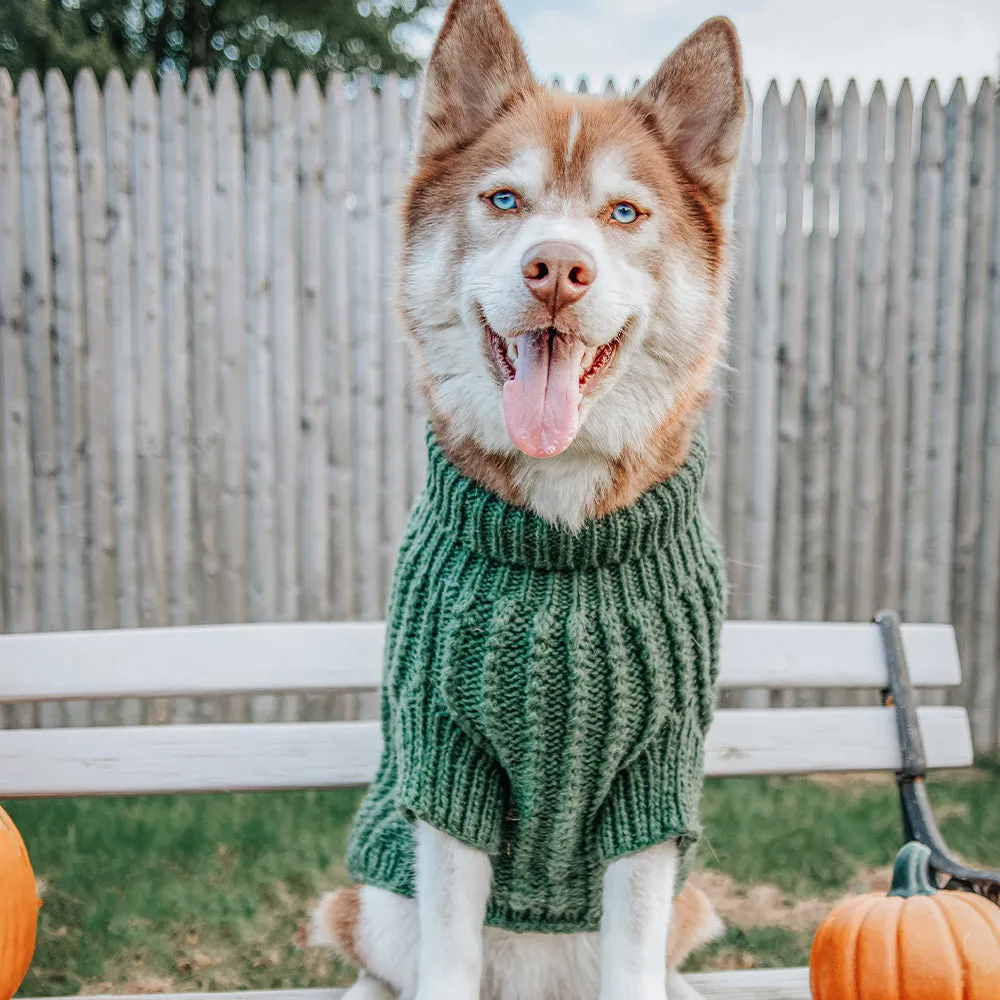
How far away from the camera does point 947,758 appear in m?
1.98

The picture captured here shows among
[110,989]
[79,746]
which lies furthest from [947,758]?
[110,989]

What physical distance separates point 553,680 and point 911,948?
710 millimetres

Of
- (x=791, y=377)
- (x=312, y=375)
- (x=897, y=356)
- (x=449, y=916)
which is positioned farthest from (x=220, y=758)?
(x=897, y=356)

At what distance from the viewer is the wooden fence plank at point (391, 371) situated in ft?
10.6

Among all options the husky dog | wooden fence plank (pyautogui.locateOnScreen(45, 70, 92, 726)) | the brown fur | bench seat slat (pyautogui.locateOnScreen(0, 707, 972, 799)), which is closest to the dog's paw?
the brown fur

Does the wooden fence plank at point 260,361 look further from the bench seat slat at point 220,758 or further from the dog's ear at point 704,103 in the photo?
the dog's ear at point 704,103

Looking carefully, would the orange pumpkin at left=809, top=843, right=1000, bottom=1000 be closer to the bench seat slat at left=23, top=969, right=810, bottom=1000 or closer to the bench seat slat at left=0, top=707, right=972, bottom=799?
the bench seat slat at left=23, top=969, right=810, bottom=1000

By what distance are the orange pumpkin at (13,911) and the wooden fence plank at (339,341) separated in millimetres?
1891

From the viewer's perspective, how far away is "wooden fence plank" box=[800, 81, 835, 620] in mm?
3318

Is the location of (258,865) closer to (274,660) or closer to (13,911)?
(274,660)

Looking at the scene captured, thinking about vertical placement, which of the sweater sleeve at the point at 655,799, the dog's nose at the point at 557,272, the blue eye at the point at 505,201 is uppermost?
the blue eye at the point at 505,201

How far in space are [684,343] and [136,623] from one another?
259cm

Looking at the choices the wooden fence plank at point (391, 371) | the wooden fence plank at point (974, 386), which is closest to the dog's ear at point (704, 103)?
the wooden fence plank at point (391, 371)

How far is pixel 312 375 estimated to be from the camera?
334cm
